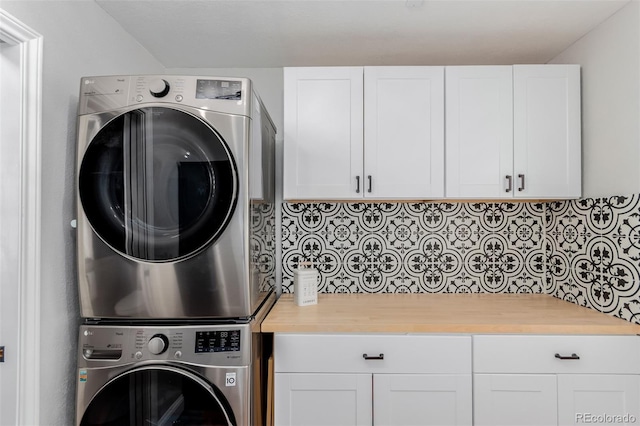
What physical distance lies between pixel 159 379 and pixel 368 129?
1536 millimetres

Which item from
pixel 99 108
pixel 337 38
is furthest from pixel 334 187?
pixel 99 108

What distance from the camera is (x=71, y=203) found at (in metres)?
1.57

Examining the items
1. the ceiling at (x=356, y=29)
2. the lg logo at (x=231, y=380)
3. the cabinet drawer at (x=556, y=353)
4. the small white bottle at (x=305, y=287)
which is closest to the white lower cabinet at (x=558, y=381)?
the cabinet drawer at (x=556, y=353)

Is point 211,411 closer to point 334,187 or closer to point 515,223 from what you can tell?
point 334,187

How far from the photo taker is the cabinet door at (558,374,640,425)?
163cm

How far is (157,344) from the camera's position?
1465 mm

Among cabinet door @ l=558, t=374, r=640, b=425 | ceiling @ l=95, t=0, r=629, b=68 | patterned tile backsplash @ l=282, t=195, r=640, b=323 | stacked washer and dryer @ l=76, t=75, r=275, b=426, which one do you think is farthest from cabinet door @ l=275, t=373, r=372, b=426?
ceiling @ l=95, t=0, r=629, b=68

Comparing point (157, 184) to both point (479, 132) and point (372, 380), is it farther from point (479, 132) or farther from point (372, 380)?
point (479, 132)

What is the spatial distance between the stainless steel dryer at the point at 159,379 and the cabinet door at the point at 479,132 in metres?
1.43

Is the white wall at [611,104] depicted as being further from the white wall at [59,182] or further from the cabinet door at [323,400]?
the white wall at [59,182]

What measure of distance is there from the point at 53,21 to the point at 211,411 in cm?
167

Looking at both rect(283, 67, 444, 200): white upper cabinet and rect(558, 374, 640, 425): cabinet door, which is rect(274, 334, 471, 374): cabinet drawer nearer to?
rect(558, 374, 640, 425): cabinet door

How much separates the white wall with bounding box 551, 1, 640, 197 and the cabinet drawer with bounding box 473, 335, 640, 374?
706mm

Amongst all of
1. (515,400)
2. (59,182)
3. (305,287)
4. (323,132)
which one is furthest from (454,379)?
(59,182)
